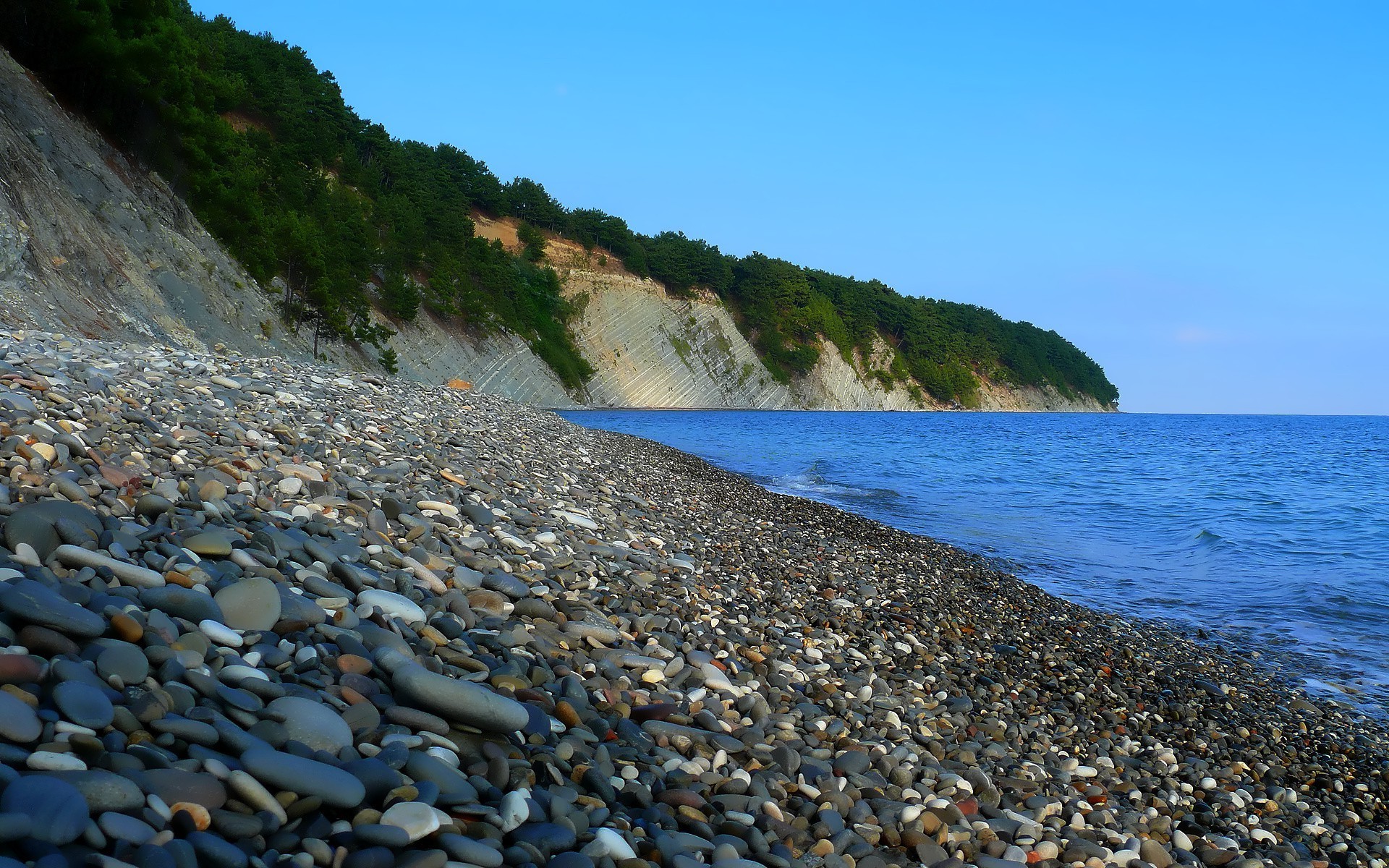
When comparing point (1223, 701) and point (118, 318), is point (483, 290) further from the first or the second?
point (1223, 701)

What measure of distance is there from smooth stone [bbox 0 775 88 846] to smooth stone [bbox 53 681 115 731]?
1.11 feet

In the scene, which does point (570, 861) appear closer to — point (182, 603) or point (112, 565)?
point (182, 603)

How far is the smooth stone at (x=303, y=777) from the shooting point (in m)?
2.58

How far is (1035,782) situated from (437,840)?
3.48 m

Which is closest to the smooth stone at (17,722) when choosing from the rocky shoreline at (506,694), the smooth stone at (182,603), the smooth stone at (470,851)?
the rocky shoreline at (506,694)

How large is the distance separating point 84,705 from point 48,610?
1.98ft

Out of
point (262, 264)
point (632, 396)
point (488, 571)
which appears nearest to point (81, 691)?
point (488, 571)

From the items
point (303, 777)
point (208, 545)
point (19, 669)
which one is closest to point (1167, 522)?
point (208, 545)

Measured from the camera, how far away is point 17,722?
7.83 ft

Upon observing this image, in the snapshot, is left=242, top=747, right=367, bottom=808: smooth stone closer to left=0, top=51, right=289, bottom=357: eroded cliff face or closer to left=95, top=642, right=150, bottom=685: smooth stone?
left=95, top=642, right=150, bottom=685: smooth stone

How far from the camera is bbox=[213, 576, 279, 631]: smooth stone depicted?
140 inches

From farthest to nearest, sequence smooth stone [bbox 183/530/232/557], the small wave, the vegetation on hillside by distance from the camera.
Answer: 1. the vegetation on hillside
2. the small wave
3. smooth stone [bbox 183/530/232/557]

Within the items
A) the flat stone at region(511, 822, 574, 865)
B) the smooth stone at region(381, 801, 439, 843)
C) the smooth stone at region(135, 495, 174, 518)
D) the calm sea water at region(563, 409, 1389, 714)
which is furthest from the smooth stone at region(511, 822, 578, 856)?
the calm sea water at region(563, 409, 1389, 714)

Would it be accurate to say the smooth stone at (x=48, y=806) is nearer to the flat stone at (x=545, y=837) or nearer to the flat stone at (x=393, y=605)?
the flat stone at (x=545, y=837)
